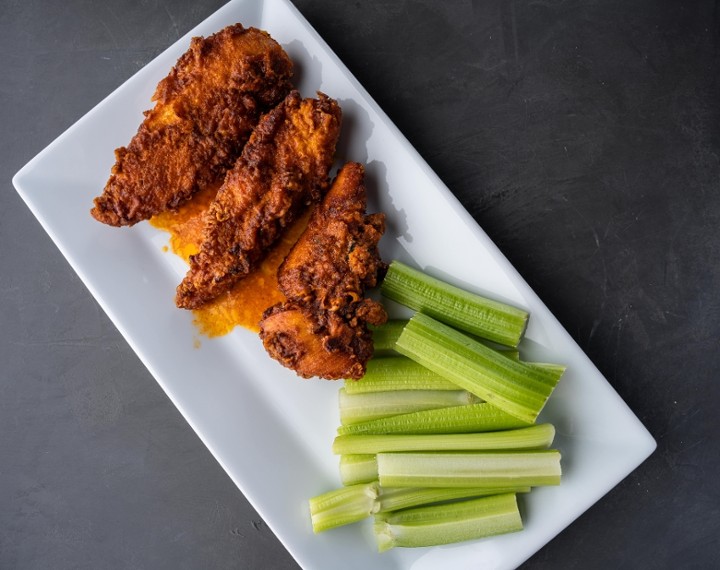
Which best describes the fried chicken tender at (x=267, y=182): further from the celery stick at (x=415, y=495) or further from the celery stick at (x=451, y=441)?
the celery stick at (x=415, y=495)

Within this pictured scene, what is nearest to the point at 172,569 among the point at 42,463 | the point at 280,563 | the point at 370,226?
the point at 280,563

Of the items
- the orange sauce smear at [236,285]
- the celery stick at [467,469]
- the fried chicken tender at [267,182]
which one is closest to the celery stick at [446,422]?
the celery stick at [467,469]

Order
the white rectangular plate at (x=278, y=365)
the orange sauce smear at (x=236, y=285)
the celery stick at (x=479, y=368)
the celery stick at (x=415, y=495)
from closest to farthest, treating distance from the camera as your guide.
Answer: the celery stick at (x=479, y=368) < the white rectangular plate at (x=278, y=365) < the celery stick at (x=415, y=495) < the orange sauce smear at (x=236, y=285)

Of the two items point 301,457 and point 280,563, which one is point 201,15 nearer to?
point 301,457

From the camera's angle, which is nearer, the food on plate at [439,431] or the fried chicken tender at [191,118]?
the food on plate at [439,431]

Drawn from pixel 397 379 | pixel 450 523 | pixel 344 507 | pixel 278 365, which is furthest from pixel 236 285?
pixel 450 523

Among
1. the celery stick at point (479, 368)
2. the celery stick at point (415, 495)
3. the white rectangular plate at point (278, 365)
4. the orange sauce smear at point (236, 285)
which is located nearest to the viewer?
the celery stick at point (479, 368)

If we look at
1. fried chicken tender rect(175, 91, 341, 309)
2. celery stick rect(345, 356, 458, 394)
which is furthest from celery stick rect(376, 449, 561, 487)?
fried chicken tender rect(175, 91, 341, 309)
